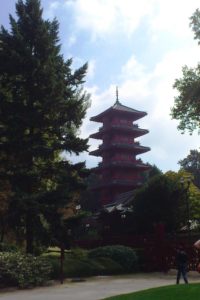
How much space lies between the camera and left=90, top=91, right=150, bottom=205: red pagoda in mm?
64188

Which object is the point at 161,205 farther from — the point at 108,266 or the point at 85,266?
the point at 85,266

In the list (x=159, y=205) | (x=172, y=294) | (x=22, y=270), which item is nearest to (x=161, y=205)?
(x=159, y=205)

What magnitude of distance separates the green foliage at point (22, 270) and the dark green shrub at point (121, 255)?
6149 mm

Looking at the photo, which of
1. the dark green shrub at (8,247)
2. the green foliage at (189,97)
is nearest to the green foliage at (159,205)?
the green foliage at (189,97)

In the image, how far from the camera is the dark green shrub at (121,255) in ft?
87.4

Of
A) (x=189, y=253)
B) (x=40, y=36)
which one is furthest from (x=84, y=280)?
(x=40, y=36)

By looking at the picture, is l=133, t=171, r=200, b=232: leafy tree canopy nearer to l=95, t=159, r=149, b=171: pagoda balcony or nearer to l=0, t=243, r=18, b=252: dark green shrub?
l=95, t=159, r=149, b=171: pagoda balcony

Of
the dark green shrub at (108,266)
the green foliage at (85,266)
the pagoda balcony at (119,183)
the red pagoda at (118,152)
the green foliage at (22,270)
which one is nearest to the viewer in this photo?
the green foliage at (22,270)

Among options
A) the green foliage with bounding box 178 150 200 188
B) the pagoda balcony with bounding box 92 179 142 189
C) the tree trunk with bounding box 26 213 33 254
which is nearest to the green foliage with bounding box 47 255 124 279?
the tree trunk with bounding box 26 213 33 254

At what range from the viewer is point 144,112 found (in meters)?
68.2

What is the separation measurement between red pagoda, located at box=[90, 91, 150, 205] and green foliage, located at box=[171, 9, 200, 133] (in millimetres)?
31247

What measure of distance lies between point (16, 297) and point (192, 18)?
1837cm

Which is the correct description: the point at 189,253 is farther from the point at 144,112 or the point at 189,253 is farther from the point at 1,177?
the point at 144,112

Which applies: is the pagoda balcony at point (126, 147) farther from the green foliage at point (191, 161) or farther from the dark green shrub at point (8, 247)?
the dark green shrub at point (8, 247)
